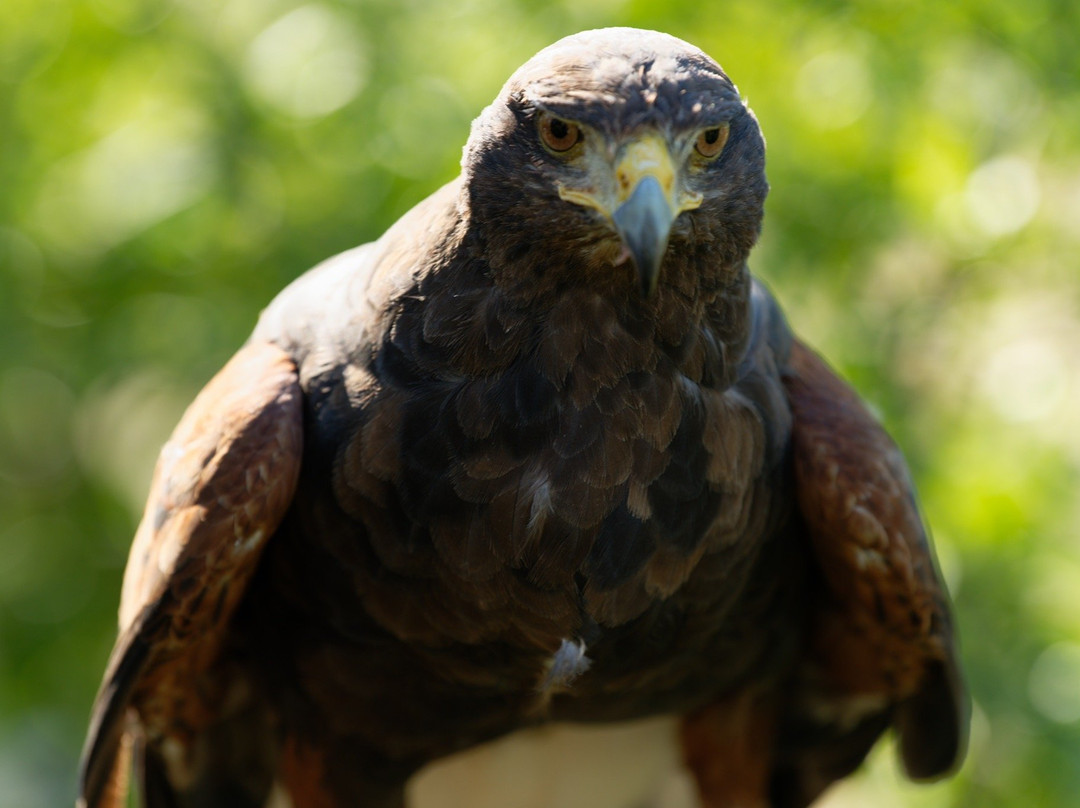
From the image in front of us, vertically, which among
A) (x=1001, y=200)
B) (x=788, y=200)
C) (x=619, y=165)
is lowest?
(x=619, y=165)

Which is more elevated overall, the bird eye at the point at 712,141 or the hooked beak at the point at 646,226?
the bird eye at the point at 712,141

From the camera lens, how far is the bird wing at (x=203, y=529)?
291 cm

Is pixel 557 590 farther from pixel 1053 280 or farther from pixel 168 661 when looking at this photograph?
pixel 1053 280

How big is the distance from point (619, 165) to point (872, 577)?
4.74 feet

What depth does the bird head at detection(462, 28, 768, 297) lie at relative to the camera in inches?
89.9

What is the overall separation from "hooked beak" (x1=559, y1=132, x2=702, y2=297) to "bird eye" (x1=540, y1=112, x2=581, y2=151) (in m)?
0.10

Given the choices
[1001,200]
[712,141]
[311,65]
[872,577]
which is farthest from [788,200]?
[712,141]

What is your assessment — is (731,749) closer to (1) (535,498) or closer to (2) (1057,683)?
(2) (1057,683)

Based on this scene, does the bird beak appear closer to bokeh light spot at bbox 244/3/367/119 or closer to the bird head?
the bird head

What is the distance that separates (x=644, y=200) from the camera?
2246 mm

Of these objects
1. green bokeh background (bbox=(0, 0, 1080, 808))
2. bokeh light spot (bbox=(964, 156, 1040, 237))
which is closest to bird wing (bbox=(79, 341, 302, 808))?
green bokeh background (bbox=(0, 0, 1080, 808))

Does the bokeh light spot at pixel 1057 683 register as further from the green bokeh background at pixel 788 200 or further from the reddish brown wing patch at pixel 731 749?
the reddish brown wing patch at pixel 731 749

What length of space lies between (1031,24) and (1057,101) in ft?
0.88

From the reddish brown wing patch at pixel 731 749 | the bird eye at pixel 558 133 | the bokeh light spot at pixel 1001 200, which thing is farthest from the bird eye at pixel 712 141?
the bokeh light spot at pixel 1001 200
